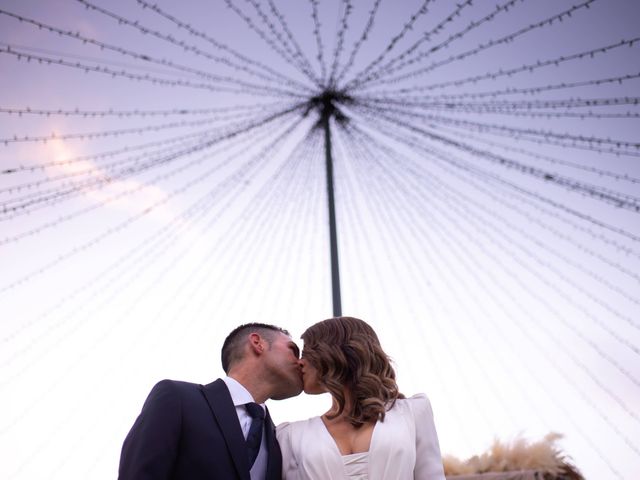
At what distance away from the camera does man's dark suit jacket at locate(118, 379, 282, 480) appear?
2068 mm

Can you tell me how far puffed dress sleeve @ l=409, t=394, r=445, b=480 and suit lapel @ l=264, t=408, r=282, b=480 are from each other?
0.71 meters

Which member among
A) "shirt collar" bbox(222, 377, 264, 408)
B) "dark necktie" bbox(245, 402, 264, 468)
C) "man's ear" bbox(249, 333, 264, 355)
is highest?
"man's ear" bbox(249, 333, 264, 355)

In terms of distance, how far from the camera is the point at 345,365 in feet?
8.56

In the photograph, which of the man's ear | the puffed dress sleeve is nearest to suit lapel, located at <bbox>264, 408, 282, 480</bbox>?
the man's ear

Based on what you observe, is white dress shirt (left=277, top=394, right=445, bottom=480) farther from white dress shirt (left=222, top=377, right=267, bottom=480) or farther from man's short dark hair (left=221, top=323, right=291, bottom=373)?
man's short dark hair (left=221, top=323, right=291, bottom=373)

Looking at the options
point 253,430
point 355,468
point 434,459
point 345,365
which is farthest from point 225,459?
point 434,459

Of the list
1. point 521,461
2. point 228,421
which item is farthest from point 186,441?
point 521,461

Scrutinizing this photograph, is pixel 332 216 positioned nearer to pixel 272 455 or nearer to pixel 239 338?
pixel 239 338

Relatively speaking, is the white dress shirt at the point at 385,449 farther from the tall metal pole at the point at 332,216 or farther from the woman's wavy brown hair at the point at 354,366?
the tall metal pole at the point at 332,216

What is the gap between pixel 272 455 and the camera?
2.42 metres

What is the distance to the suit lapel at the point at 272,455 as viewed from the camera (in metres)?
2.36

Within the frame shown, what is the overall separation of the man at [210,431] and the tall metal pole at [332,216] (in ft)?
5.39

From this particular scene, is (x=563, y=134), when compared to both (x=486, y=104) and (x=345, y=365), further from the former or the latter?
(x=345, y=365)

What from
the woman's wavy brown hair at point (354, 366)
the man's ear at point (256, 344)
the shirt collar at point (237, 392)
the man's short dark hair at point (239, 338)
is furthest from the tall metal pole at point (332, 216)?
the shirt collar at point (237, 392)
